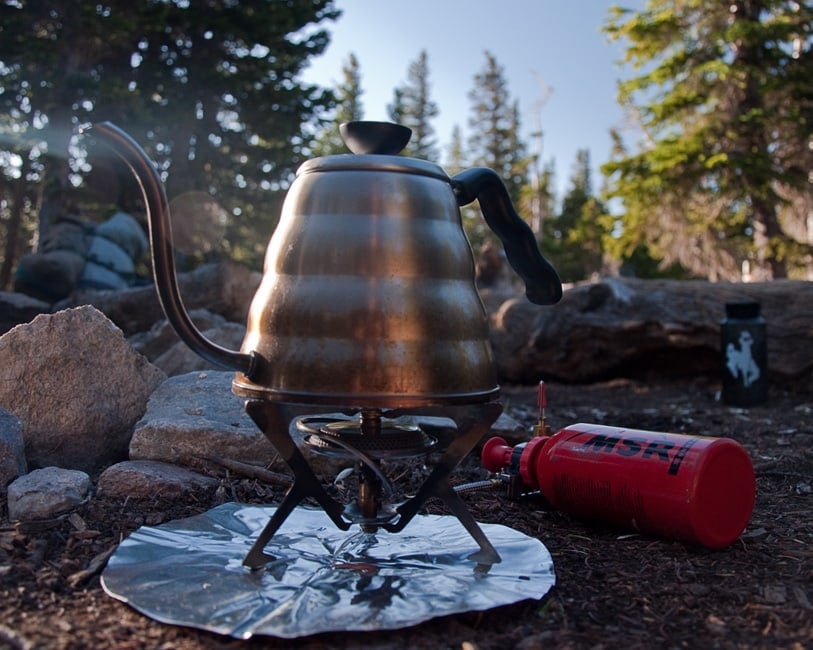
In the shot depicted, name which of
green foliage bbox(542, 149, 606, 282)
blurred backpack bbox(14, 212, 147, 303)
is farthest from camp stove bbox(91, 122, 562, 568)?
green foliage bbox(542, 149, 606, 282)

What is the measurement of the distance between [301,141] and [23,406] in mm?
14496

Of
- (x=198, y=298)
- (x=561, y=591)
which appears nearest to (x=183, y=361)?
(x=198, y=298)

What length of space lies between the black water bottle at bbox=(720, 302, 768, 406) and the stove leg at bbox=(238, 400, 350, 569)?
15.4 ft

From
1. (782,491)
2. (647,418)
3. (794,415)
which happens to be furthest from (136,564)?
(794,415)

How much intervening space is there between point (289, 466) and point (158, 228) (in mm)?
674

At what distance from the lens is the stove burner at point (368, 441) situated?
1.89m

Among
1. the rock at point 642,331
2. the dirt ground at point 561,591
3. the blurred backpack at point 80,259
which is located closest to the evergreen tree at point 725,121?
the rock at point 642,331

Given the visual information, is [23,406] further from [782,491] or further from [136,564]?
[782,491]

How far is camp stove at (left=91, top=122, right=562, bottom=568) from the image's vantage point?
170 centimetres

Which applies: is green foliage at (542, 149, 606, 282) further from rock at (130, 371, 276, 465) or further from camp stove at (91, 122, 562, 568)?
camp stove at (91, 122, 562, 568)

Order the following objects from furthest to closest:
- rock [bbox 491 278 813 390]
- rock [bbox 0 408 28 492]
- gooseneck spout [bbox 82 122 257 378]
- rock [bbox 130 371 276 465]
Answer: rock [bbox 491 278 813 390] → rock [bbox 130 371 276 465] → rock [bbox 0 408 28 492] → gooseneck spout [bbox 82 122 257 378]

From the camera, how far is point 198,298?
648 cm

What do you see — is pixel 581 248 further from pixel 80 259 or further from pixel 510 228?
pixel 510 228

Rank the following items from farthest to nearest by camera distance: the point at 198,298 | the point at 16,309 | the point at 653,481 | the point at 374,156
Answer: the point at 16,309, the point at 198,298, the point at 653,481, the point at 374,156
